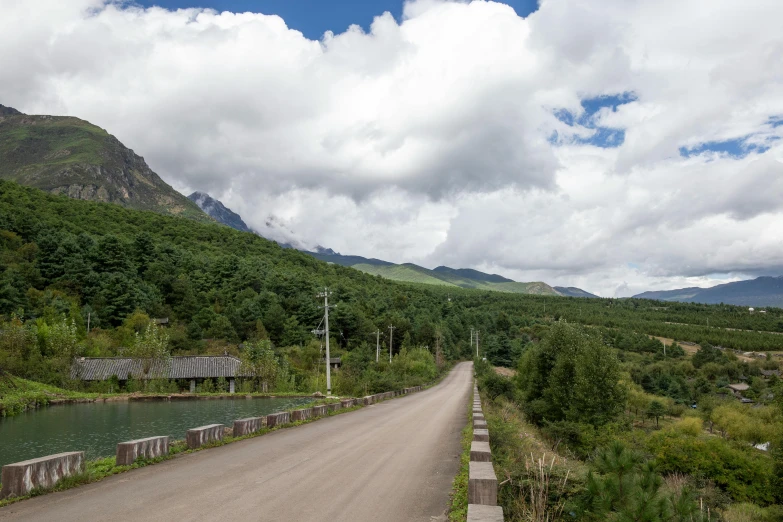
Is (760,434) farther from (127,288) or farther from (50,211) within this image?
(50,211)

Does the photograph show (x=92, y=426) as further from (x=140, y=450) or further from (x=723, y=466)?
(x=723, y=466)

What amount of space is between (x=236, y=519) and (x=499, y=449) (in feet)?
24.5

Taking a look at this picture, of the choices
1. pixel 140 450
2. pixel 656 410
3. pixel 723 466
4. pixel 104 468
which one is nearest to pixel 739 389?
pixel 656 410

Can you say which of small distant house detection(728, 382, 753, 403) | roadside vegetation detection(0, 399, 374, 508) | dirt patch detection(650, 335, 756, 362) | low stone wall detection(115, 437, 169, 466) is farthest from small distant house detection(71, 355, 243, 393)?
dirt patch detection(650, 335, 756, 362)

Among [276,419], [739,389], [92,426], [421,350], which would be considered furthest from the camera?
[739,389]

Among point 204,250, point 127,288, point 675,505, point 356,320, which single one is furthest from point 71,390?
point 204,250

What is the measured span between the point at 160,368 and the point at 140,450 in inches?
1678

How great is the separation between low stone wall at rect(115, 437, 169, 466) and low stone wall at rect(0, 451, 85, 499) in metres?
1.21

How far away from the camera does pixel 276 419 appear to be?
17.0 meters

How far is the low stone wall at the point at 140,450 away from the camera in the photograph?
9859mm

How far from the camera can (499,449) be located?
12.1 m

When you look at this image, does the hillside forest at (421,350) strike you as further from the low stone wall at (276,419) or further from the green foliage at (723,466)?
the low stone wall at (276,419)

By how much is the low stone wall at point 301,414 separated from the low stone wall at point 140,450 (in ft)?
26.9

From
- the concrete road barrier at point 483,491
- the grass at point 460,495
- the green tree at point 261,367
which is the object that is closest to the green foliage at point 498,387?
the green tree at point 261,367
